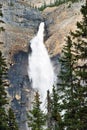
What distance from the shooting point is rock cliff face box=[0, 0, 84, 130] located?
386 feet

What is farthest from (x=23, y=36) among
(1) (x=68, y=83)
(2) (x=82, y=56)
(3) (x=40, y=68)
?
(2) (x=82, y=56)

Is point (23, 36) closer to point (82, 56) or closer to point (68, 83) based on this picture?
point (68, 83)

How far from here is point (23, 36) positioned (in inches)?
5468

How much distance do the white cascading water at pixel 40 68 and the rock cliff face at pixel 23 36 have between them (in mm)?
2048

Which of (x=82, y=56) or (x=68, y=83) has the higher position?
(x=82, y=56)

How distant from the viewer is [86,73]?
23.2 meters

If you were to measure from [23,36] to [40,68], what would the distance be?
13315mm

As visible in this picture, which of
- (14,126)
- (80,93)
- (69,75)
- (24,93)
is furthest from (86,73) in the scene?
(24,93)

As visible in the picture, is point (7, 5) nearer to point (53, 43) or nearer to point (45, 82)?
point (53, 43)

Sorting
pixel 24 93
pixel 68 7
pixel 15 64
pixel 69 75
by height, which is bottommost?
pixel 24 93

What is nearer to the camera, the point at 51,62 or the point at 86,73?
the point at 86,73

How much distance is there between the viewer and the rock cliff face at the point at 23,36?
11775 cm

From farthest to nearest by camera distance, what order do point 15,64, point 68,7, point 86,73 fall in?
point 68,7
point 15,64
point 86,73

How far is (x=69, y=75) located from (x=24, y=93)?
296 ft
